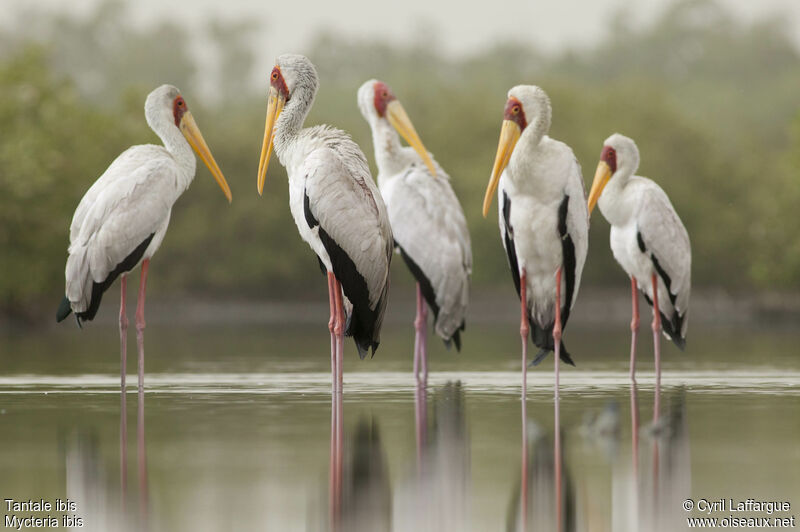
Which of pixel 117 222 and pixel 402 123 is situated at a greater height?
pixel 402 123

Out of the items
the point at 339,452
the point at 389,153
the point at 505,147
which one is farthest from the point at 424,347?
the point at 339,452

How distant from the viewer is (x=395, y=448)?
25.1 feet

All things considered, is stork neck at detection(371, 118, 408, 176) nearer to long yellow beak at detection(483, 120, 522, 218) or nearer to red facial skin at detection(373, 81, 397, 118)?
red facial skin at detection(373, 81, 397, 118)

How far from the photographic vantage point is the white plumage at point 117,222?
1083cm

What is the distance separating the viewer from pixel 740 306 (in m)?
40.1

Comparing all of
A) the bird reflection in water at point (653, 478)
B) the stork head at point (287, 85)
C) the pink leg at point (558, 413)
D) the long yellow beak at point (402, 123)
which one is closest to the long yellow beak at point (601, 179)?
the long yellow beak at point (402, 123)

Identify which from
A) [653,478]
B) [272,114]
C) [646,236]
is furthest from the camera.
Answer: [646,236]

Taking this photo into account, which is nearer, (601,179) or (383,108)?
(601,179)

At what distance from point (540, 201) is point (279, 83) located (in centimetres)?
214

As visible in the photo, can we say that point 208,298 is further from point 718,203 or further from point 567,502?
point 567,502

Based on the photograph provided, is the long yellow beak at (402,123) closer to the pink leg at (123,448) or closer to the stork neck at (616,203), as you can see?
the stork neck at (616,203)

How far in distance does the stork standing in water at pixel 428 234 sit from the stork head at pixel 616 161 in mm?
1232

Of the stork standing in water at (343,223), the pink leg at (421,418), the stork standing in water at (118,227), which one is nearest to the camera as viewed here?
the pink leg at (421,418)

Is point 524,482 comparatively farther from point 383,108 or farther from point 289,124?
point 383,108
